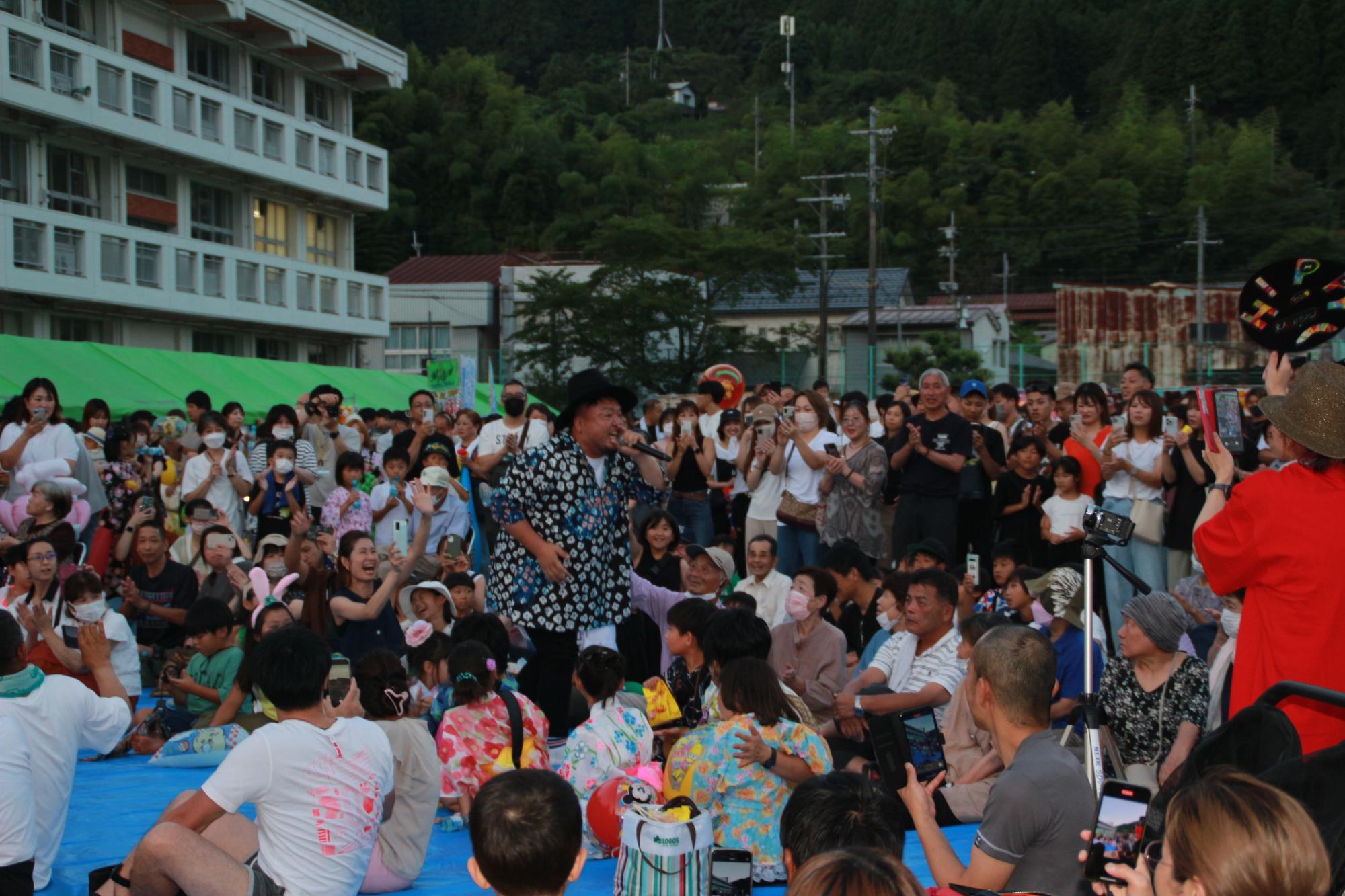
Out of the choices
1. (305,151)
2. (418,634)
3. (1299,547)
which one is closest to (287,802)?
(1299,547)

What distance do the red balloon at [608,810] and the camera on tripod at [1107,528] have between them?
2.31 metres

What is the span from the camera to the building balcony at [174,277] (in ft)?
76.3

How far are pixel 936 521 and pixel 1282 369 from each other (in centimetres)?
535

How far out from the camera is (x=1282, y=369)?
3748 mm

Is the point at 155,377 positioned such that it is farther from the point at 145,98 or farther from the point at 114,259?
the point at 145,98

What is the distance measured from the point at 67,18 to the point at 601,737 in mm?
24649

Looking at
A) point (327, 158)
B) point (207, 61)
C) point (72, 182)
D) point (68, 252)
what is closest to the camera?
point (68, 252)

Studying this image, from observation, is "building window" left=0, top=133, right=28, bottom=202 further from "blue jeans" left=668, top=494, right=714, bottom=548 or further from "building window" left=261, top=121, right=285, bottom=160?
"blue jeans" left=668, top=494, right=714, bottom=548

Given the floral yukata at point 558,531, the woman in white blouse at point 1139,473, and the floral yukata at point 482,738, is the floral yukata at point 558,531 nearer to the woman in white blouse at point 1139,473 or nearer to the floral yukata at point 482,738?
the floral yukata at point 482,738

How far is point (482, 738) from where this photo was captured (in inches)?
223

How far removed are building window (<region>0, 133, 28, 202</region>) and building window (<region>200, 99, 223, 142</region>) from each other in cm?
452

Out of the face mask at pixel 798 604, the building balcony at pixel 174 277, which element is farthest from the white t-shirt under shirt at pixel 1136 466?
the building balcony at pixel 174 277

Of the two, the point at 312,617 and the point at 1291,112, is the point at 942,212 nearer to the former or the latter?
the point at 1291,112

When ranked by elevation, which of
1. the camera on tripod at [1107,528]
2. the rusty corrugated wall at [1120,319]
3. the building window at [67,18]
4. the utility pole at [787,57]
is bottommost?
the camera on tripod at [1107,528]
